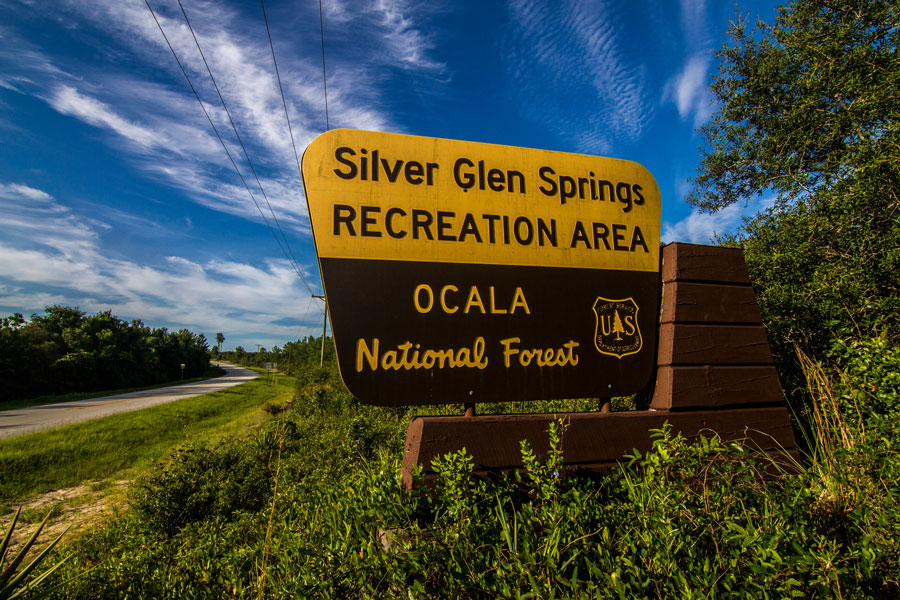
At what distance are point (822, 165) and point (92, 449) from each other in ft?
63.2

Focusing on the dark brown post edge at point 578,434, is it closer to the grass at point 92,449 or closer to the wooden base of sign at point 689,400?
the wooden base of sign at point 689,400

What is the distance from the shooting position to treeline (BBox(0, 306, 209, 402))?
30641 mm

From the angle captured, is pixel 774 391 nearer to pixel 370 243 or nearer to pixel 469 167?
pixel 469 167

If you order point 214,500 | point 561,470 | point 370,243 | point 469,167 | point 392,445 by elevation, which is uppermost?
point 469,167

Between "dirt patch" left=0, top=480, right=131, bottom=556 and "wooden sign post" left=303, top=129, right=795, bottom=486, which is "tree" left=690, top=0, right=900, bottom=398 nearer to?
"wooden sign post" left=303, top=129, right=795, bottom=486

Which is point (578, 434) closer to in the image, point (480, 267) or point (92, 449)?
point (480, 267)

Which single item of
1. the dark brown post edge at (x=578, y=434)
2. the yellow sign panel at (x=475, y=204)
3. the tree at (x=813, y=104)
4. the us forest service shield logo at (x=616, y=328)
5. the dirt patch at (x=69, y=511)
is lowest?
the dirt patch at (x=69, y=511)

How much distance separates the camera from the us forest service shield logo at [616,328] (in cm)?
312

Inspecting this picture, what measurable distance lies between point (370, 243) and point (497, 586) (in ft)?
7.11

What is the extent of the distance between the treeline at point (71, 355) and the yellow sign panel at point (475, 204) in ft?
140

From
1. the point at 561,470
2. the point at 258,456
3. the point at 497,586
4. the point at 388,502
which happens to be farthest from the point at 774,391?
the point at 258,456

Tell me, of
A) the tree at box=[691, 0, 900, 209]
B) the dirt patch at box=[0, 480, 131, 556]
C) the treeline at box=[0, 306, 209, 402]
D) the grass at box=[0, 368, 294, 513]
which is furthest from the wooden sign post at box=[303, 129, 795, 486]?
the treeline at box=[0, 306, 209, 402]

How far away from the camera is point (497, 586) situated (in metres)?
1.57

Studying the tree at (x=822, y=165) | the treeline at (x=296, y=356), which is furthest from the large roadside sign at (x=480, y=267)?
the treeline at (x=296, y=356)
